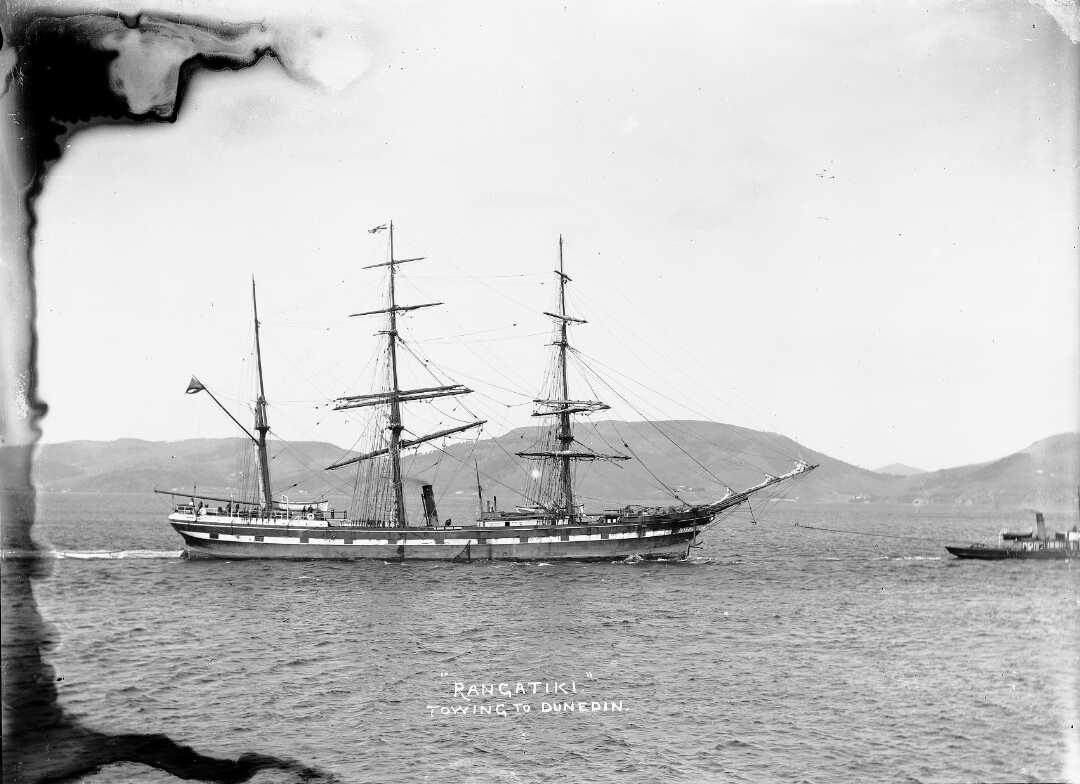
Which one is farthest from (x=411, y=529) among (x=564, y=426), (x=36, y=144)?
(x=36, y=144)

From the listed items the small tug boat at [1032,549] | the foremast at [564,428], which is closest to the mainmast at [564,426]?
the foremast at [564,428]

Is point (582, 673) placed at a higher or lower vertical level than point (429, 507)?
lower

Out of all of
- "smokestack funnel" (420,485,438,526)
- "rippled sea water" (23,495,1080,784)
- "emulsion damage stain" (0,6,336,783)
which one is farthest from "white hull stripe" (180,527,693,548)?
"emulsion damage stain" (0,6,336,783)

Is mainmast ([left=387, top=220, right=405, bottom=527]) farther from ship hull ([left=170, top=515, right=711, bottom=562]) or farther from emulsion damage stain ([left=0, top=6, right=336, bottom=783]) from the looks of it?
emulsion damage stain ([left=0, top=6, right=336, bottom=783])

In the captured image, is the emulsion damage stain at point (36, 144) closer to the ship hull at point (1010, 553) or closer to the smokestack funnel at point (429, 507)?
the smokestack funnel at point (429, 507)

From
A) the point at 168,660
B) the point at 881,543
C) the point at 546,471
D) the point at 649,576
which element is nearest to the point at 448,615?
the point at 168,660

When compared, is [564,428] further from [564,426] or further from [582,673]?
[582,673]
